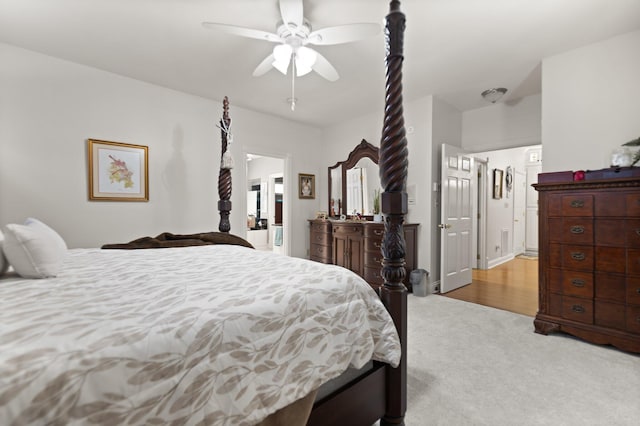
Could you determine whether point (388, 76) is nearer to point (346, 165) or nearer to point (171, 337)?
point (171, 337)

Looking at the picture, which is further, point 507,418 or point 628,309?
point 628,309

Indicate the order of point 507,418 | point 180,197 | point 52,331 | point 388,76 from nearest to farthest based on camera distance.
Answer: point 52,331
point 388,76
point 507,418
point 180,197

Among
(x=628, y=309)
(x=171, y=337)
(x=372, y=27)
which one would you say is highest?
(x=372, y=27)

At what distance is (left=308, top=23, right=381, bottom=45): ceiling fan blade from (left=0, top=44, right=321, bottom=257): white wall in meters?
2.00

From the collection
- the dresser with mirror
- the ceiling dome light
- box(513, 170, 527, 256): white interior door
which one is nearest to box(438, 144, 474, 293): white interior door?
the dresser with mirror

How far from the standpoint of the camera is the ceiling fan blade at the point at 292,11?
1933 millimetres

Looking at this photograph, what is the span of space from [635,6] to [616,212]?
4.97 feet

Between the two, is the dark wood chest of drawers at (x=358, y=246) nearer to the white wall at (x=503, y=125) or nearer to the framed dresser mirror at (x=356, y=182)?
the framed dresser mirror at (x=356, y=182)

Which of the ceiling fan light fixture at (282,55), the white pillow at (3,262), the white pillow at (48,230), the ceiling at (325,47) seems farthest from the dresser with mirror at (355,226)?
the white pillow at (3,262)

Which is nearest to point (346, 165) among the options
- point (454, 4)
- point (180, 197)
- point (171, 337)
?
point (180, 197)

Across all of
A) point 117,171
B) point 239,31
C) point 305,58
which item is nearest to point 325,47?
point 305,58

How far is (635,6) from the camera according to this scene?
213 centimetres

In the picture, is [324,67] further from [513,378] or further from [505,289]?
[505,289]

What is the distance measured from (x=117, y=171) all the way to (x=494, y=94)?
4.53 meters
